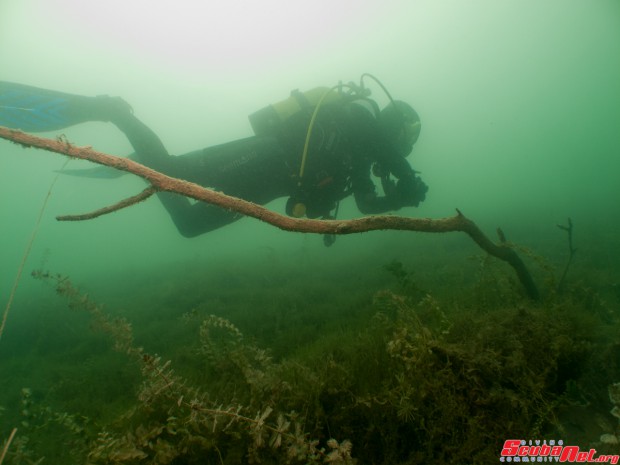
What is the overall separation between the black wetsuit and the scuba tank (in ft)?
0.33

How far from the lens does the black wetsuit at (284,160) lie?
4852 millimetres

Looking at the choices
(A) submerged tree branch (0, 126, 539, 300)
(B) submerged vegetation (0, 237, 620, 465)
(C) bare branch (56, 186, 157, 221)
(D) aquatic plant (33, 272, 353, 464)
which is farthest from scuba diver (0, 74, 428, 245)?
(C) bare branch (56, 186, 157, 221)

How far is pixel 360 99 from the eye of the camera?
553 centimetres

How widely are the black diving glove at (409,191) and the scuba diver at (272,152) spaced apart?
0.02 m

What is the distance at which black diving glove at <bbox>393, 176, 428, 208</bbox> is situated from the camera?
16.1 ft

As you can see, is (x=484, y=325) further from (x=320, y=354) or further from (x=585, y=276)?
(x=585, y=276)

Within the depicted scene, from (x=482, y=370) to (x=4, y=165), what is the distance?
A: 420ft

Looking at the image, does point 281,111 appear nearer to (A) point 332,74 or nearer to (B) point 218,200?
(B) point 218,200

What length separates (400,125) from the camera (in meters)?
5.30

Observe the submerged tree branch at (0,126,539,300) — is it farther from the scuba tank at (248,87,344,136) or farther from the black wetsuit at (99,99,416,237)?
the scuba tank at (248,87,344,136)

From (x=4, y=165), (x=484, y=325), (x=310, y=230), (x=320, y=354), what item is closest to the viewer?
(x=310, y=230)

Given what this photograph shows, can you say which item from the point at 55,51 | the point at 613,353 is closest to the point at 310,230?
the point at 613,353

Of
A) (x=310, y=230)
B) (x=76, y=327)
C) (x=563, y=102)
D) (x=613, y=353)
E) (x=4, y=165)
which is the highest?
(x=563, y=102)

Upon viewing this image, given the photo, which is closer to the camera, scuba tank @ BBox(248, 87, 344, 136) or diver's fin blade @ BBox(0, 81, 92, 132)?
diver's fin blade @ BBox(0, 81, 92, 132)
